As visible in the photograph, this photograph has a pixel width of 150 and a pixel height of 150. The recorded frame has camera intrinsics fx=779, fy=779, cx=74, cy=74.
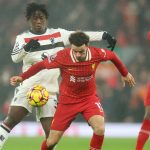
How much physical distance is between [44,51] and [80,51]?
3.19 ft

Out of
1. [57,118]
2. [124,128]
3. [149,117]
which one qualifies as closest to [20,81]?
[57,118]

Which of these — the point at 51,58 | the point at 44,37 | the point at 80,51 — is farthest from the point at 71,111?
the point at 44,37

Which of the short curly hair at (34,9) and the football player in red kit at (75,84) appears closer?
the football player in red kit at (75,84)

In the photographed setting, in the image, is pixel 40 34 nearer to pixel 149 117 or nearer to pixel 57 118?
pixel 57 118

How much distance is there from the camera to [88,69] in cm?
937

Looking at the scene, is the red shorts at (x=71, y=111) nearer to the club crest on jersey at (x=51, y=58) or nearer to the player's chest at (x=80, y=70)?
the player's chest at (x=80, y=70)

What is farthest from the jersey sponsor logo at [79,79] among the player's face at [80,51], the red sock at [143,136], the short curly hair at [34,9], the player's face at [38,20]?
the red sock at [143,136]

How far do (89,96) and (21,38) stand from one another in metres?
1.26

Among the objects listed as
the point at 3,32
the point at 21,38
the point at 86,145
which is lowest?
the point at 86,145

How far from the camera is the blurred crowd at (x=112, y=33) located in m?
17.9

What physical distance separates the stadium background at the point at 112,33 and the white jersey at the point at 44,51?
765 cm

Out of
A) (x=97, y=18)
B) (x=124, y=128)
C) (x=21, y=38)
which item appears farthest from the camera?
(x=97, y=18)

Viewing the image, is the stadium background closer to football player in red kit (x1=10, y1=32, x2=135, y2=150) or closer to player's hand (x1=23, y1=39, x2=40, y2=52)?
player's hand (x1=23, y1=39, x2=40, y2=52)

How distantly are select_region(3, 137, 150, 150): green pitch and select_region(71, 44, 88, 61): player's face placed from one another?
4.26m
